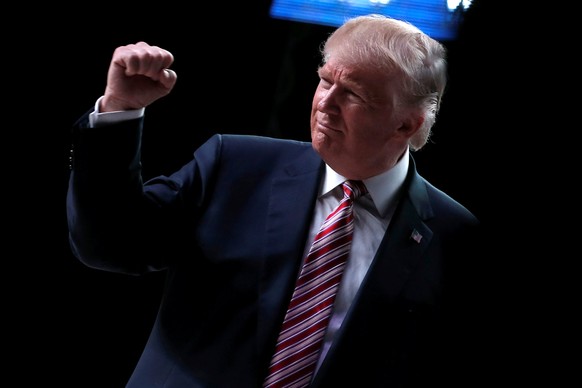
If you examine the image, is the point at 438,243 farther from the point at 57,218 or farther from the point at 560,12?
the point at 57,218

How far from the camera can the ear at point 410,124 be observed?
1.82 metres

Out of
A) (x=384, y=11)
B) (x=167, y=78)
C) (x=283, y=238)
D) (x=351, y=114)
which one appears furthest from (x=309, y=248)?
(x=384, y=11)

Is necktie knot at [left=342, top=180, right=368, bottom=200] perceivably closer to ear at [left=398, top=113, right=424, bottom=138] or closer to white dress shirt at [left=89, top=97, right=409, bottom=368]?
white dress shirt at [left=89, top=97, right=409, bottom=368]

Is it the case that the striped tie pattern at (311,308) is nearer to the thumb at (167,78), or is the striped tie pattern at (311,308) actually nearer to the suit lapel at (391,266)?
the suit lapel at (391,266)

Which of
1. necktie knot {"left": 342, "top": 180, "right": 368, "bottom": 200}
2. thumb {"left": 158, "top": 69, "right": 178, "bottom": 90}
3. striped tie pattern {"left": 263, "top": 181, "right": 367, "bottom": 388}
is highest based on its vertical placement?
thumb {"left": 158, "top": 69, "right": 178, "bottom": 90}

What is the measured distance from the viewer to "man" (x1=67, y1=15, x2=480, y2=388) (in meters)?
1.70

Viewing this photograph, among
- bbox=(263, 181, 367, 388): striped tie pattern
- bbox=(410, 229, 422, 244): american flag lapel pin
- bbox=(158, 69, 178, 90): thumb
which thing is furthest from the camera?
bbox=(410, 229, 422, 244): american flag lapel pin

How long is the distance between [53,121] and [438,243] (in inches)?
43.4

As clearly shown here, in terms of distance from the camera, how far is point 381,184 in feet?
6.02

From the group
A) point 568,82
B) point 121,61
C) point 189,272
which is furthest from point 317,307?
point 568,82

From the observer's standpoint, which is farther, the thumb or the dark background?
the dark background

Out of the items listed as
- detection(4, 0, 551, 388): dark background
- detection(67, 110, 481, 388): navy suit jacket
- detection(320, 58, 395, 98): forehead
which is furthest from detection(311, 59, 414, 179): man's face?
detection(4, 0, 551, 388): dark background

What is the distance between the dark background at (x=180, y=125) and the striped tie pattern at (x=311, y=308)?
52 cm

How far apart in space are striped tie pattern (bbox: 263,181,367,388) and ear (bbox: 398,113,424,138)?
0.82ft
